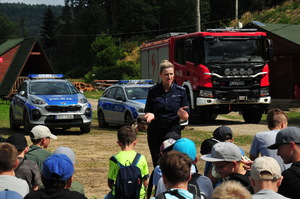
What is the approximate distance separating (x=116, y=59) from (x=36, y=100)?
2183 inches

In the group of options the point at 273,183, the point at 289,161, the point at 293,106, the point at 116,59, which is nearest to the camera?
the point at 273,183

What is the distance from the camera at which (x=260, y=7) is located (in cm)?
8238

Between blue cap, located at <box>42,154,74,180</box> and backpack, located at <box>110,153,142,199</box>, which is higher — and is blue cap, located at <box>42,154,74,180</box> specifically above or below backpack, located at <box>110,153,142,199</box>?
above

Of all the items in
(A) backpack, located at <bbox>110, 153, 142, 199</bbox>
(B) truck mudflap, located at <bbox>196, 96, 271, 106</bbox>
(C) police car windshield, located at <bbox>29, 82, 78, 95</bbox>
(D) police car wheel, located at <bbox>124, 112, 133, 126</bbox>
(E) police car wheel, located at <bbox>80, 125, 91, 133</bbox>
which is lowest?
(E) police car wheel, located at <bbox>80, 125, 91, 133</bbox>

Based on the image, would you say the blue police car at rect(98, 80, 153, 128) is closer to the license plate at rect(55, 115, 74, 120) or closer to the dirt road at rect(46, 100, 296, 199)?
the dirt road at rect(46, 100, 296, 199)

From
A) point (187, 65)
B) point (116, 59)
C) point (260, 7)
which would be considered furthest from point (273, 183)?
point (260, 7)

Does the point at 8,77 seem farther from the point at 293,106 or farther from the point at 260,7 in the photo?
the point at 260,7

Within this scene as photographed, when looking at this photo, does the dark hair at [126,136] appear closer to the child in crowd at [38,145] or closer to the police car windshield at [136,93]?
the child in crowd at [38,145]

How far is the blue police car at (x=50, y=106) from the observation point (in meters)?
17.3

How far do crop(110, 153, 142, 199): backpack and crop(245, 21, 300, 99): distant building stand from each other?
24880 millimetres

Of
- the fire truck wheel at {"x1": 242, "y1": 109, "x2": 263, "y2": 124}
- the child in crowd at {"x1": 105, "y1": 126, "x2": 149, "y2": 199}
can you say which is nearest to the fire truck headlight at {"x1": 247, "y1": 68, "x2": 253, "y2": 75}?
the fire truck wheel at {"x1": 242, "y1": 109, "x2": 263, "y2": 124}

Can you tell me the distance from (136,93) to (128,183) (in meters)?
13.2

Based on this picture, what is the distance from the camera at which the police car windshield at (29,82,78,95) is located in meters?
18.3

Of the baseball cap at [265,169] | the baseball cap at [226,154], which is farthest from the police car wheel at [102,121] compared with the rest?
the baseball cap at [265,169]
